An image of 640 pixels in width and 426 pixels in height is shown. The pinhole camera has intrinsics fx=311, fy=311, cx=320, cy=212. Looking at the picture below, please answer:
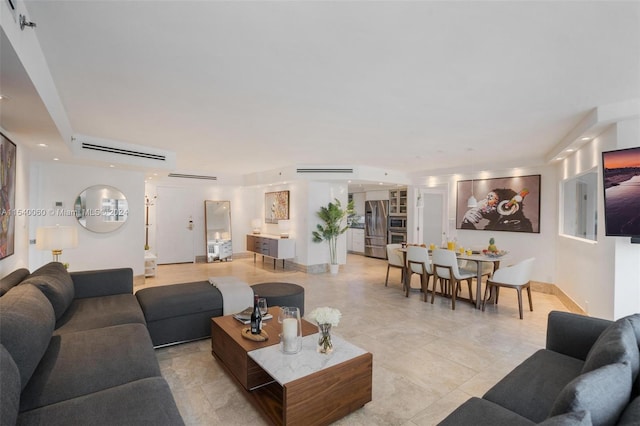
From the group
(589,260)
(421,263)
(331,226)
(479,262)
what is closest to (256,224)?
(331,226)

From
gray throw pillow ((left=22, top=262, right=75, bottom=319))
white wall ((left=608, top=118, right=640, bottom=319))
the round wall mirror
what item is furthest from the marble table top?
the round wall mirror

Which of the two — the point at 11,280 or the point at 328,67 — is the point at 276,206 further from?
the point at 328,67

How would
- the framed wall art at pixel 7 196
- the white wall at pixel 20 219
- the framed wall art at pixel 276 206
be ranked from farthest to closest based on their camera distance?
the framed wall art at pixel 276 206
the white wall at pixel 20 219
the framed wall art at pixel 7 196

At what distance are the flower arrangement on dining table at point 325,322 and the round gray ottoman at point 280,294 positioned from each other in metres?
1.48

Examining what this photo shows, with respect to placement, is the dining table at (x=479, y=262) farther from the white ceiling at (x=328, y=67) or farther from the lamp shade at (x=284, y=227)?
the lamp shade at (x=284, y=227)

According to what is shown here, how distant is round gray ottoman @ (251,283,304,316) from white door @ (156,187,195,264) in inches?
218

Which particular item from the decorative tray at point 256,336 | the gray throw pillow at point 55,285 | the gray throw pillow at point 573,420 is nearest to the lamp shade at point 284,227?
the gray throw pillow at point 55,285

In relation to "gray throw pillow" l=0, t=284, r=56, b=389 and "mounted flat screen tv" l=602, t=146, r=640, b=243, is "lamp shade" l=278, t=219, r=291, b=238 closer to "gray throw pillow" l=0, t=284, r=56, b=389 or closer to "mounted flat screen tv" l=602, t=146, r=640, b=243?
"gray throw pillow" l=0, t=284, r=56, b=389

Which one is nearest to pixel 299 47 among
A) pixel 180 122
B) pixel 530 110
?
pixel 180 122

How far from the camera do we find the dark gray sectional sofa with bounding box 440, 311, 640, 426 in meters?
1.06

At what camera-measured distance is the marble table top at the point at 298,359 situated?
1986 millimetres

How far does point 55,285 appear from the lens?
2.66 m

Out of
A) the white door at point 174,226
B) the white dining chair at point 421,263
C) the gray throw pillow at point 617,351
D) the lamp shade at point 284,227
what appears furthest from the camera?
the white door at point 174,226

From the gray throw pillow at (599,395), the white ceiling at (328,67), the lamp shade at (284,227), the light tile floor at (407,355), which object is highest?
the white ceiling at (328,67)
